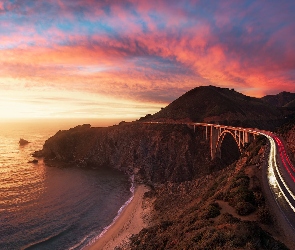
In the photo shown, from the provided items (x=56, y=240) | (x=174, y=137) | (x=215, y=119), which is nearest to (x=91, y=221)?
(x=56, y=240)

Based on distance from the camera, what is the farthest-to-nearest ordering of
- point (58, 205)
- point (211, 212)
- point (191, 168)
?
point (191, 168), point (58, 205), point (211, 212)

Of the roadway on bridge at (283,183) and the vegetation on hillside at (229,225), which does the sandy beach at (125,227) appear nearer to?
the vegetation on hillside at (229,225)

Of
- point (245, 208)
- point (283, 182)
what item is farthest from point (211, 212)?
point (283, 182)

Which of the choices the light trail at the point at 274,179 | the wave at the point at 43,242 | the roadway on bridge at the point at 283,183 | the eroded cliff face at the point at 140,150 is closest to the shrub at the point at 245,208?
the roadway on bridge at the point at 283,183

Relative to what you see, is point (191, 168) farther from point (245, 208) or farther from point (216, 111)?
point (245, 208)

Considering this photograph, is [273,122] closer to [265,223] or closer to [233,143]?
[233,143]

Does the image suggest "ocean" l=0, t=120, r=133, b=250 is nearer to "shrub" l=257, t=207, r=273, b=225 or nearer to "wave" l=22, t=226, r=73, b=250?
"wave" l=22, t=226, r=73, b=250
